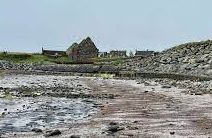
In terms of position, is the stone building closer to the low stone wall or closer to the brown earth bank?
the low stone wall

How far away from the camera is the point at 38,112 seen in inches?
993

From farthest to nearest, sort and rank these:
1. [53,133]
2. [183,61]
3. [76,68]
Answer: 1. [76,68]
2. [183,61]
3. [53,133]

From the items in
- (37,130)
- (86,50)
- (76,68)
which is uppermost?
(86,50)

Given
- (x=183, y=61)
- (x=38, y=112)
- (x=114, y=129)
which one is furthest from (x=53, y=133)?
(x=183, y=61)

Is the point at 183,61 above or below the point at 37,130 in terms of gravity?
above

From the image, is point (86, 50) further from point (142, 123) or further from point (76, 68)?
point (142, 123)

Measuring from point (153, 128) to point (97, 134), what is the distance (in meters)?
2.30

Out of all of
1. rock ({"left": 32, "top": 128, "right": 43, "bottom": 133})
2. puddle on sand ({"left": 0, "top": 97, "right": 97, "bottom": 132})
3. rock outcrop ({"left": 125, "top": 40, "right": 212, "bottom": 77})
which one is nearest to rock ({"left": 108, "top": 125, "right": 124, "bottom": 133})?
rock ({"left": 32, "top": 128, "right": 43, "bottom": 133})

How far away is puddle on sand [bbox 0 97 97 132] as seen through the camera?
20733 mm

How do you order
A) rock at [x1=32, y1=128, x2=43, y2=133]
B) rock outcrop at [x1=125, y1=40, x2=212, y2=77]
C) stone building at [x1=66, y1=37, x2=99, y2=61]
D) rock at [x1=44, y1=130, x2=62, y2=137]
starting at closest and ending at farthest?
1. rock at [x1=44, y1=130, x2=62, y2=137]
2. rock at [x1=32, y1=128, x2=43, y2=133]
3. rock outcrop at [x1=125, y1=40, x2=212, y2=77]
4. stone building at [x1=66, y1=37, x2=99, y2=61]

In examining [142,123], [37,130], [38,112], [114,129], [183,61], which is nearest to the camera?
[114,129]

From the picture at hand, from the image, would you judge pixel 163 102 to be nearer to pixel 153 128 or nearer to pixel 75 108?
pixel 75 108

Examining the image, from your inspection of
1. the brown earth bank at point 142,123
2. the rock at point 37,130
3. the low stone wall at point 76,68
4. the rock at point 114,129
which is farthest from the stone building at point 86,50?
the rock at point 114,129

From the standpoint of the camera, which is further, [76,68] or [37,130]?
[76,68]
